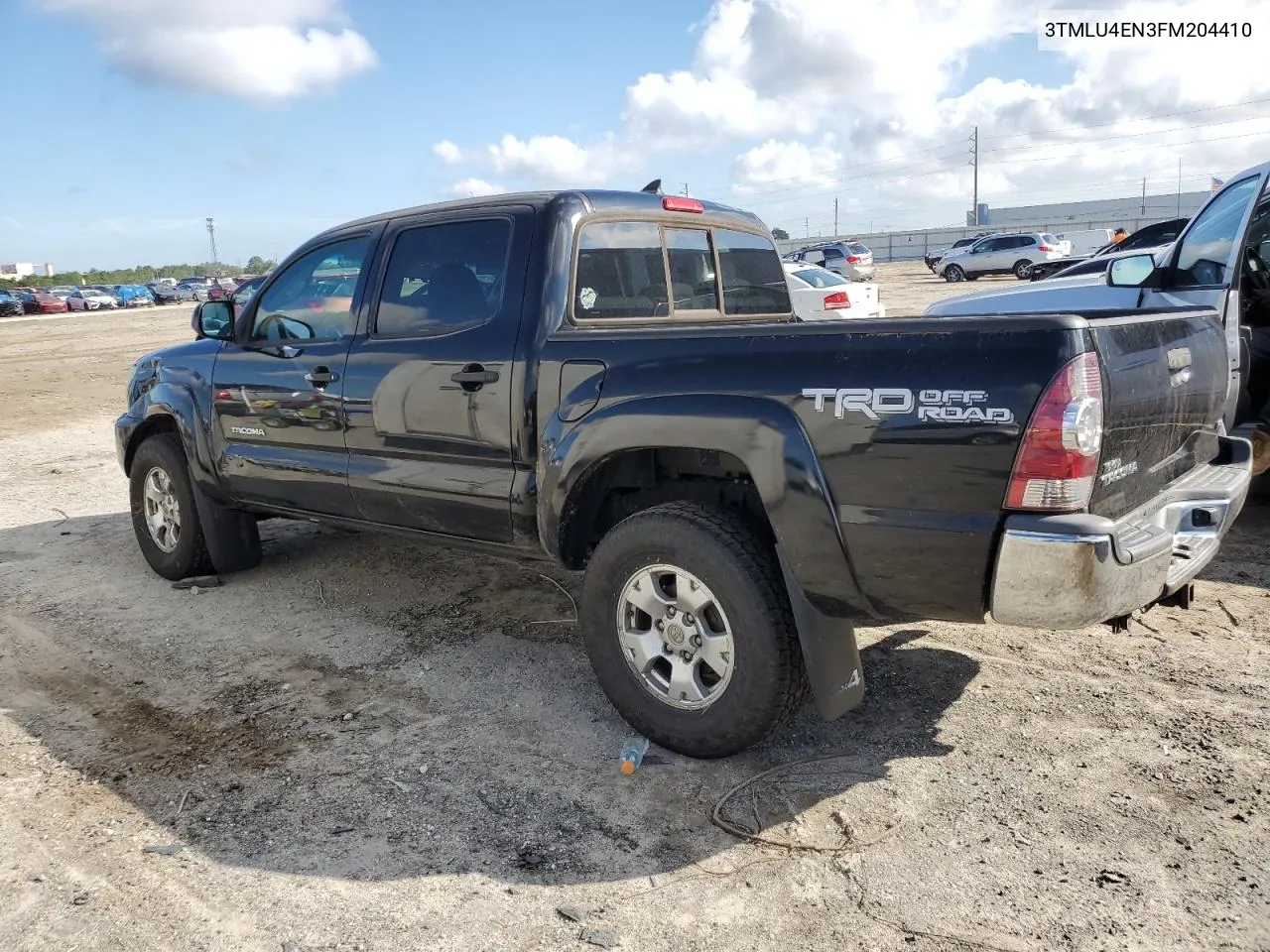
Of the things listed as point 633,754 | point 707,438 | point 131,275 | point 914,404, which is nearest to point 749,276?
point 707,438

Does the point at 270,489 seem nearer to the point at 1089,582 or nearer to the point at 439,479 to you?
the point at 439,479

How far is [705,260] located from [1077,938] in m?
3.18

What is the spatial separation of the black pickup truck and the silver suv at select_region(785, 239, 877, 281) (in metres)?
31.7

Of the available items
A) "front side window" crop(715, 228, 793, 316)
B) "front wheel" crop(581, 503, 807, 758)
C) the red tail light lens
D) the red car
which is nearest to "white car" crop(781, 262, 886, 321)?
"front side window" crop(715, 228, 793, 316)

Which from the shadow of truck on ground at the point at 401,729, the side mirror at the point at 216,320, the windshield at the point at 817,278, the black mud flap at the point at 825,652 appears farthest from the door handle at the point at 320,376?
the windshield at the point at 817,278

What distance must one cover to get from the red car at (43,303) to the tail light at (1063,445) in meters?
62.6

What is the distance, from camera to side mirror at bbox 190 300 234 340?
519cm

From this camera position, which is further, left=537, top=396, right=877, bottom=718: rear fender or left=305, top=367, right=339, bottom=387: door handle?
left=305, top=367, right=339, bottom=387: door handle

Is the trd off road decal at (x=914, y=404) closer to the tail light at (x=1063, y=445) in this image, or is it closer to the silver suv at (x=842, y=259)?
the tail light at (x=1063, y=445)

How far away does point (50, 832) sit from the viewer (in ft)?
10.2

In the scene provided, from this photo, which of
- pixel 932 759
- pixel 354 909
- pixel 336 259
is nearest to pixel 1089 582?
pixel 932 759

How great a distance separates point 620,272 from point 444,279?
2.45 feet

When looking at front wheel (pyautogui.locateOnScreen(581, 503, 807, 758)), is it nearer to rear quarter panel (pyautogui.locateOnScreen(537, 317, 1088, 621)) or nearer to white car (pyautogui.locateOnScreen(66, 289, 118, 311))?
rear quarter panel (pyautogui.locateOnScreen(537, 317, 1088, 621))

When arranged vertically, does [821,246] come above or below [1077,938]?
above
